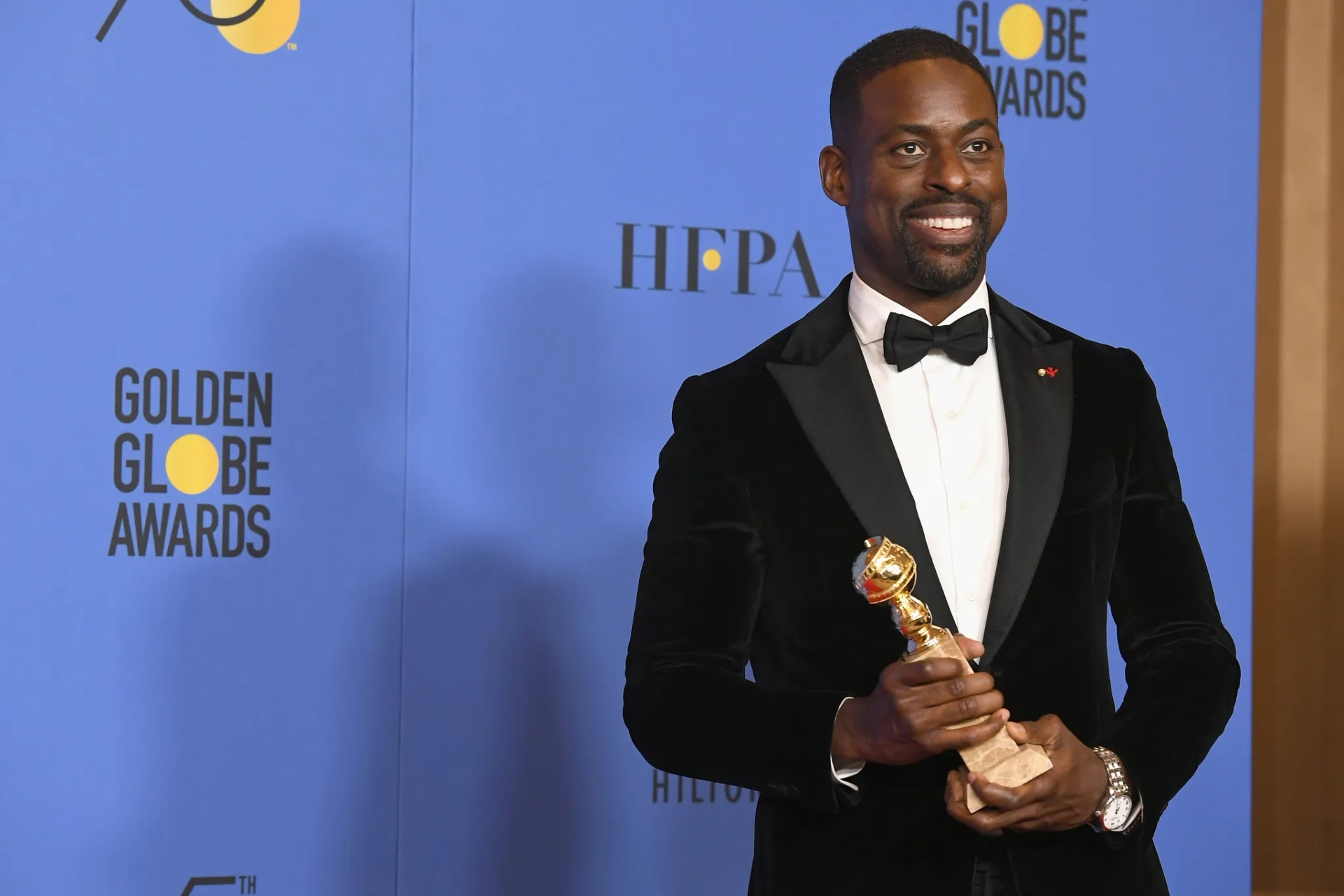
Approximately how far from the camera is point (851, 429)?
5.60 ft

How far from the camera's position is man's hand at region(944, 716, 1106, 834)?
4.79ft

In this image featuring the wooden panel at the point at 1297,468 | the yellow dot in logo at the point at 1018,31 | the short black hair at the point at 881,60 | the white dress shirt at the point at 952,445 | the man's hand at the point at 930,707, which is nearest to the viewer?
the man's hand at the point at 930,707

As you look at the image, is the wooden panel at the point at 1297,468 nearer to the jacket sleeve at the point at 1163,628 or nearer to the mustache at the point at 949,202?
the jacket sleeve at the point at 1163,628

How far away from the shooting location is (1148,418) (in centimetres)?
180

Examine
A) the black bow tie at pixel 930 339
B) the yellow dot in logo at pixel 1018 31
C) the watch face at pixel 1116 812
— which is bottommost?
the watch face at pixel 1116 812

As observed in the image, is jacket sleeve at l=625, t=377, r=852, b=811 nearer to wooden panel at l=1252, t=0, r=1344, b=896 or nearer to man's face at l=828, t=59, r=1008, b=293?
man's face at l=828, t=59, r=1008, b=293

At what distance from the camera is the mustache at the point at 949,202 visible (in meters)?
1.73

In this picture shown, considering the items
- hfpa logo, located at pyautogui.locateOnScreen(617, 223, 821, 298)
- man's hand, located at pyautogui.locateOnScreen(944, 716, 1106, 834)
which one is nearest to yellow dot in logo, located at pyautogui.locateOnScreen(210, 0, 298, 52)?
hfpa logo, located at pyautogui.locateOnScreen(617, 223, 821, 298)

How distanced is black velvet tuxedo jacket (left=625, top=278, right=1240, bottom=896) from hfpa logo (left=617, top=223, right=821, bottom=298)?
1.20 metres

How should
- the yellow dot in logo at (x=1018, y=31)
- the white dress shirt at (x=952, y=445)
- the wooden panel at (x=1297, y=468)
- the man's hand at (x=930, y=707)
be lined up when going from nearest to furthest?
the man's hand at (x=930, y=707) < the white dress shirt at (x=952, y=445) < the yellow dot in logo at (x=1018, y=31) < the wooden panel at (x=1297, y=468)

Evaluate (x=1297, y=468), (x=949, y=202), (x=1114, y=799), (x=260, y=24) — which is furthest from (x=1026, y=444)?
(x=1297, y=468)

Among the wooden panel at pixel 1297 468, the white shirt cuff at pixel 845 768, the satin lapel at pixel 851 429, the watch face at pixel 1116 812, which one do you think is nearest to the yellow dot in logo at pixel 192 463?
the satin lapel at pixel 851 429

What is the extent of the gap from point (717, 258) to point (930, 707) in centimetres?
173

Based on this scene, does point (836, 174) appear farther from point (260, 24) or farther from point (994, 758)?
point (260, 24)
